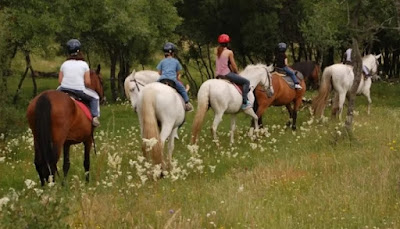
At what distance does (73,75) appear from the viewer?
11.3m

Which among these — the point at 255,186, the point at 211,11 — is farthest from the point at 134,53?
the point at 255,186

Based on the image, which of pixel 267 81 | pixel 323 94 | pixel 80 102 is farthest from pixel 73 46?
pixel 323 94

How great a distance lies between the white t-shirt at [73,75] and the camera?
11.3 m

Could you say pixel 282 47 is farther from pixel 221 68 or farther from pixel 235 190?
pixel 235 190

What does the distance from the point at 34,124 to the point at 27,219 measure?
16.8ft

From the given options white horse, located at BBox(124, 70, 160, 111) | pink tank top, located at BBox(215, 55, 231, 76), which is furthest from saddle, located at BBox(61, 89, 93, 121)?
pink tank top, located at BBox(215, 55, 231, 76)

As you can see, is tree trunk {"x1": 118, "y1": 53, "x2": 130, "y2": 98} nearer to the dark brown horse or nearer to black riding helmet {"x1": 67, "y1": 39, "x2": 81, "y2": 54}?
the dark brown horse

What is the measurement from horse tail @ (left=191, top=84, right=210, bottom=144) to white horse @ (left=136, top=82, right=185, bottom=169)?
154 cm

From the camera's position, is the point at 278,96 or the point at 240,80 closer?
the point at 240,80

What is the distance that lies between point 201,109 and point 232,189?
5.60 metres

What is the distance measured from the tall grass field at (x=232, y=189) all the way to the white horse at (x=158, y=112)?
0.73 metres

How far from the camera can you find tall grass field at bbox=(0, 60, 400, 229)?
6.42 metres

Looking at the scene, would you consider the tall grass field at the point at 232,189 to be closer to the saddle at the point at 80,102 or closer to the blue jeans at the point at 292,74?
the saddle at the point at 80,102

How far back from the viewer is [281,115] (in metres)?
22.7
